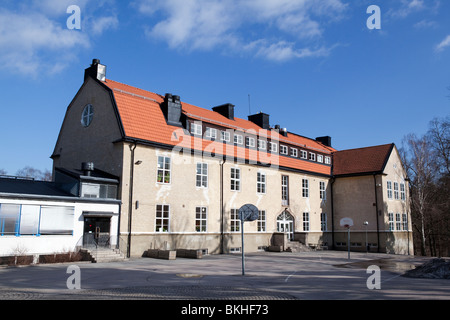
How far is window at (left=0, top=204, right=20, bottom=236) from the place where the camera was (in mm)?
19078

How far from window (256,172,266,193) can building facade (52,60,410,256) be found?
84 millimetres

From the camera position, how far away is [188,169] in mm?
27125

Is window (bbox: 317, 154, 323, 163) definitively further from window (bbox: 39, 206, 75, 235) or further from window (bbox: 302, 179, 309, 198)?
window (bbox: 39, 206, 75, 235)

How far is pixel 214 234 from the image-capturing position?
92.3 feet

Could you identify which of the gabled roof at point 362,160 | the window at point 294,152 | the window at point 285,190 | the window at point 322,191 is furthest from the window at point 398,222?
the window at point 285,190

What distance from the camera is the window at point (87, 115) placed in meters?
27.6

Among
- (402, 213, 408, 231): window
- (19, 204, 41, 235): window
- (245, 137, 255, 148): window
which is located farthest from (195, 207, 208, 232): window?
(402, 213, 408, 231): window

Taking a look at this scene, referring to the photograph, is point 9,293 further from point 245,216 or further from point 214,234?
point 214,234

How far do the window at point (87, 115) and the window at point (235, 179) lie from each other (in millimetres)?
11251
